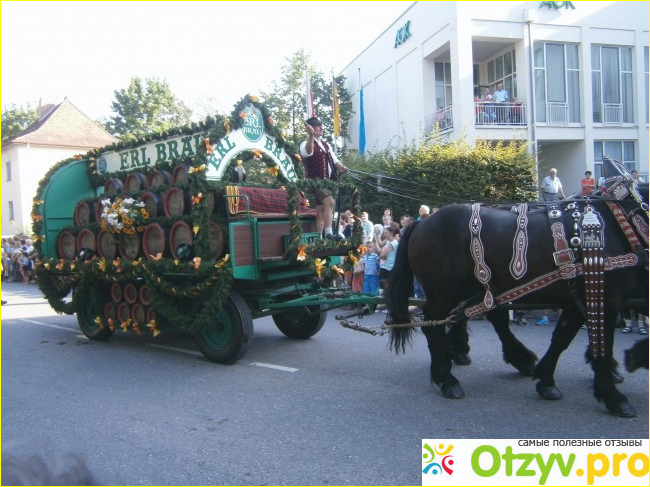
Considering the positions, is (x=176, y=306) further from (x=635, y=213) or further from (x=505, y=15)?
(x=505, y=15)

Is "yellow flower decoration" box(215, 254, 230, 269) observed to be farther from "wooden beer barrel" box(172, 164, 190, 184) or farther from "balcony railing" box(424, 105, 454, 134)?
"balcony railing" box(424, 105, 454, 134)

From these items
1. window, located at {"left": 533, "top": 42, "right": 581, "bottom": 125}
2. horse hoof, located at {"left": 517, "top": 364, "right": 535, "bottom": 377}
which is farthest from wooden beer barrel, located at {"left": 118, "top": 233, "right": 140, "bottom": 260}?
window, located at {"left": 533, "top": 42, "right": 581, "bottom": 125}

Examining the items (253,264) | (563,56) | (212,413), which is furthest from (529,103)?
(212,413)

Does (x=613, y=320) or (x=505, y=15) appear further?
(x=505, y=15)

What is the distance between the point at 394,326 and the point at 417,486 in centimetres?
211

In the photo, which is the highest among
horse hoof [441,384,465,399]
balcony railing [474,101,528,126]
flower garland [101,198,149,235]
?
balcony railing [474,101,528,126]

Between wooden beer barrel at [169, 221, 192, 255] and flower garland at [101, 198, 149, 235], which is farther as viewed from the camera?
flower garland at [101, 198, 149, 235]

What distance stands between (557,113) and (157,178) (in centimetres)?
1643

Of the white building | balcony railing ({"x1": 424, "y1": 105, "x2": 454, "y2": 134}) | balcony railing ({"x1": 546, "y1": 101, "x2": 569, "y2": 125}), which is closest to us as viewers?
the white building

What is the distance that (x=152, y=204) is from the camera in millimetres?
6973

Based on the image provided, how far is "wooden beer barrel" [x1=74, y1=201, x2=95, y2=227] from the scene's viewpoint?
7.95m

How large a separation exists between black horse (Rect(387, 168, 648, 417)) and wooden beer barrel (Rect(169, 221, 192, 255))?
8.28 feet

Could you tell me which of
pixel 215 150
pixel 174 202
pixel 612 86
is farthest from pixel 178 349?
pixel 612 86

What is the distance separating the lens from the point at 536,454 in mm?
3576
